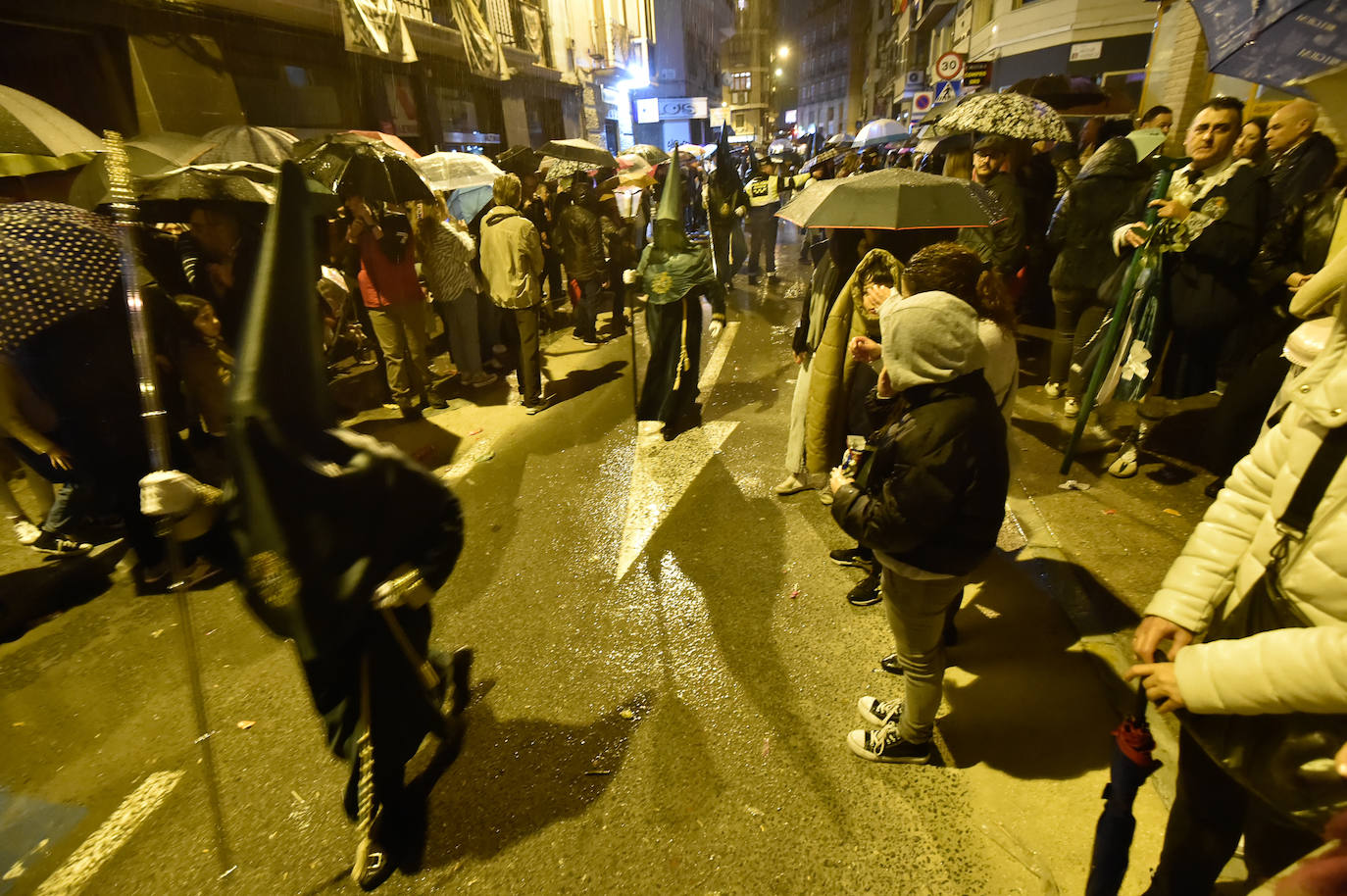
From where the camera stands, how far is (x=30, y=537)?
4.88 m

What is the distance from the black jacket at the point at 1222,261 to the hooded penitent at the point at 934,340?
3506 mm

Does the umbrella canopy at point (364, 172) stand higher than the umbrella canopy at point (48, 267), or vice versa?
the umbrella canopy at point (364, 172)

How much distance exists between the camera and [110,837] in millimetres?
2725

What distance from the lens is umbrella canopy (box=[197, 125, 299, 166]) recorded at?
732cm

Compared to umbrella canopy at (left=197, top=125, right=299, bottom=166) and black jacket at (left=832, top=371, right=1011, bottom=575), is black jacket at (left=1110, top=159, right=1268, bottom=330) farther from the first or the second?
umbrella canopy at (left=197, top=125, right=299, bottom=166)

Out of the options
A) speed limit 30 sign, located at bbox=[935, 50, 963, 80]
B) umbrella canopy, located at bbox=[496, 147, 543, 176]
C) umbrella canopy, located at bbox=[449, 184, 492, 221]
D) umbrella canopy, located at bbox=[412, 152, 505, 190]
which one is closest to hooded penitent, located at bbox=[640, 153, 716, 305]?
umbrella canopy, located at bbox=[412, 152, 505, 190]

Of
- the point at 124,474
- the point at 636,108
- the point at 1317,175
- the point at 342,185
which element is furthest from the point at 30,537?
the point at 636,108

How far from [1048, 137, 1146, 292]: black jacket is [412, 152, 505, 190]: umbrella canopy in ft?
24.6

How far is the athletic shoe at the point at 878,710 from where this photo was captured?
292 centimetres

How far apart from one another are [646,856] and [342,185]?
654cm

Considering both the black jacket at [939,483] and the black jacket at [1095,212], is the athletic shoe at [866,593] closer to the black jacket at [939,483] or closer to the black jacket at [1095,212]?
the black jacket at [939,483]

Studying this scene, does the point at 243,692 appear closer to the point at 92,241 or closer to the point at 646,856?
the point at 646,856

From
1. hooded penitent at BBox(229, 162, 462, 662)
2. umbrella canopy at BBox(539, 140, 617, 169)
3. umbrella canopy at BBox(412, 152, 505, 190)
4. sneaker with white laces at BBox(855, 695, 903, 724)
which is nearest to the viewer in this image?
hooded penitent at BBox(229, 162, 462, 662)

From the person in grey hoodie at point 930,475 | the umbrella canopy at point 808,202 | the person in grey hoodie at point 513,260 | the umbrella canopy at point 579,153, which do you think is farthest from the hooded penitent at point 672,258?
the umbrella canopy at point 579,153
